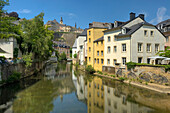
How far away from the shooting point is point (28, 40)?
28484 mm

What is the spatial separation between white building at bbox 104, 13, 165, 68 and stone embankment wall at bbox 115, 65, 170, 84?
7.87 ft

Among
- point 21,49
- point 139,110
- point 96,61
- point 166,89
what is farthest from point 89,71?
point 139,110

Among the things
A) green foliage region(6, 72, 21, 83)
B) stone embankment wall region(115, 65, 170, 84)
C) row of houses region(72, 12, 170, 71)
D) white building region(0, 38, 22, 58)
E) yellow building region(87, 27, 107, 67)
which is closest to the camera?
stone embankment wall region(115, 65, 170, 84)

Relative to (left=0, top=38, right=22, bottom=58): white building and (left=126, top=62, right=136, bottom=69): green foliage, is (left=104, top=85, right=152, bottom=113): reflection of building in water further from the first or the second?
(left=0, top=38, right=22, bottom=58): white building

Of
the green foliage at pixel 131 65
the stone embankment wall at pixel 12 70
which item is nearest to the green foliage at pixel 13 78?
the stone embankment wall at pixel 12 70

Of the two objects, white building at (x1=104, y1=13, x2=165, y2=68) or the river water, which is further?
white building at (x1=104, y1=13, x2=165, y2=68)

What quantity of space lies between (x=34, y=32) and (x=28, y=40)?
6.91 ft

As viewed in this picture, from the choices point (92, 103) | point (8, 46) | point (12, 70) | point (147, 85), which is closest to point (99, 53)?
point (147, 85)

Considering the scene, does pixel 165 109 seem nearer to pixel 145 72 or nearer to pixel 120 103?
pixel 120 103

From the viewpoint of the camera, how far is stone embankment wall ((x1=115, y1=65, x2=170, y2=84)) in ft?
57.1

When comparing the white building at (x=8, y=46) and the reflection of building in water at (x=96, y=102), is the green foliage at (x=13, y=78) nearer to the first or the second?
the white building at (x=8, y=46)

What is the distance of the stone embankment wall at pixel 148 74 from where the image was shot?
17391mm

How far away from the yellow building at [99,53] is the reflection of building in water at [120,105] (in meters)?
14.7

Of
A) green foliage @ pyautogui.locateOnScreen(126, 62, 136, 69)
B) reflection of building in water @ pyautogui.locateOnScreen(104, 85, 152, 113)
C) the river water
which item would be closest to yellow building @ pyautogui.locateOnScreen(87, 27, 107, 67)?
green foliage @ pyautogui.locateOnScreen(126, 62, 136, 69)
